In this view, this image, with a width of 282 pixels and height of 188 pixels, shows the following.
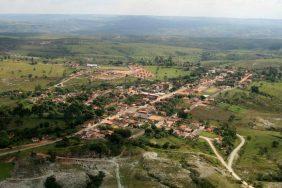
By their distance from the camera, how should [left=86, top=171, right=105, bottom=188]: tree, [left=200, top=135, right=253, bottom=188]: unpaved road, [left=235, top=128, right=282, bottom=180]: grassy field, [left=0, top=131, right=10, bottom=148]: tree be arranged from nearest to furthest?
[left=86, top=171, right=105, bottom=188]: tree < [left=200, top=135, right=253, bottom=188]: unpaved road < [left=235, top=128, right=282, bottom=180]: grassy field < [left=0, top=131, right=10, bottom=148]: tree

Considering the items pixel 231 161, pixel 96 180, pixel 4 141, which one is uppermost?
pixel 4 141

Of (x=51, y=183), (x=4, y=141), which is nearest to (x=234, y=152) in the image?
(x=51, y=183)

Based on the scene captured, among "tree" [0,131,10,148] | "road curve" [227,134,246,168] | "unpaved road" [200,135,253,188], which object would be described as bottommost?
"road curve" [227,134,246,168]

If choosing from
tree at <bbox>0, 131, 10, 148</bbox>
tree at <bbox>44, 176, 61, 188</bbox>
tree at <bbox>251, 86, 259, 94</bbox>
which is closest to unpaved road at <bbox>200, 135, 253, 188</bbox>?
tree at <bbox>44, 176, 61, 188</bbox>

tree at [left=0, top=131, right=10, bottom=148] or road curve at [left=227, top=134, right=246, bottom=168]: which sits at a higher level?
tree at [left=0, top=131, right=10, bottom=148]

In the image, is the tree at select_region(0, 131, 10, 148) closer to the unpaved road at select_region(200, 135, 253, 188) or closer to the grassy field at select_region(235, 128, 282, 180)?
the unpaved road at select_region(200, 135, 253, 188)

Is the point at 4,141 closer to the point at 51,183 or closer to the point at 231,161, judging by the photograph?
the point at 51,183

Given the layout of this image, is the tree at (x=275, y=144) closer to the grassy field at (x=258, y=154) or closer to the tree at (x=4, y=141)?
the grassy field at (x=258, y=154)

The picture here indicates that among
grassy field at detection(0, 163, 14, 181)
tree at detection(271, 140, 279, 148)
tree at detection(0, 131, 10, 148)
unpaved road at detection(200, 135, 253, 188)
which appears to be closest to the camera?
grassy field at detection(0, 163, 14, 181)

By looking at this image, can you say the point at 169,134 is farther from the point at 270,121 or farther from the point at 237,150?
the point at 270,121

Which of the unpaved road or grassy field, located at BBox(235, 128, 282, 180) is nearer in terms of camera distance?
the unpaved road
